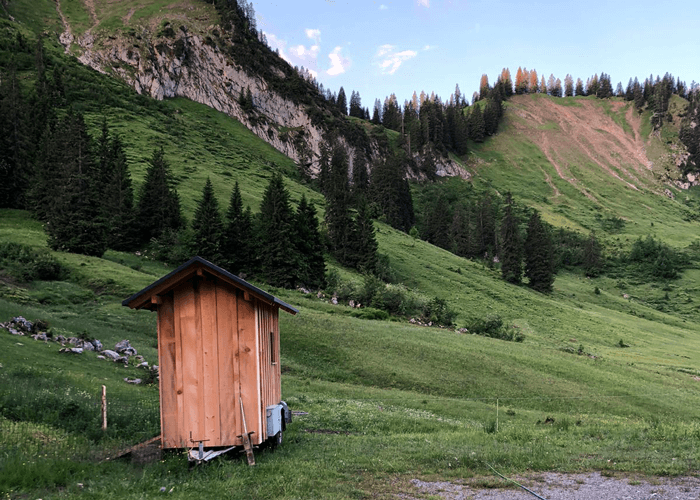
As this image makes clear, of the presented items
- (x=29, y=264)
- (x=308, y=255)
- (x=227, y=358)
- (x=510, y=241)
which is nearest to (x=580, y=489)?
(x=227, y=358)

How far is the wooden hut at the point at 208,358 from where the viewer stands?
42.9ft

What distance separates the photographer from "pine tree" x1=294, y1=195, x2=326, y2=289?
6009 cm

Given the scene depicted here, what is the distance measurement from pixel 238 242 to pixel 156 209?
38.4 ft

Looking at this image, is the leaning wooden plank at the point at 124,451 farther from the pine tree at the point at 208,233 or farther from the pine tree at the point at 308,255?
the pine tree at the point at 308,255

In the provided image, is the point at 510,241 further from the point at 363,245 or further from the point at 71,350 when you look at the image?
the point at 71,350

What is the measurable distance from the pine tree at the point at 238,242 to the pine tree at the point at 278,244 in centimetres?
151

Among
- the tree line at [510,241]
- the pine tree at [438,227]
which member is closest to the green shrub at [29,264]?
the tree line at [510,241]

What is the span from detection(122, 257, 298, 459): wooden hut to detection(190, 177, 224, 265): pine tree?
4328 cm

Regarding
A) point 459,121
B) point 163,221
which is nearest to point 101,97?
point 163,221

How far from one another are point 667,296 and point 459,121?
11244 centimetres

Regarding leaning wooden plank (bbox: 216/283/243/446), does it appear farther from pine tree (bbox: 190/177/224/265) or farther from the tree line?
the tree line

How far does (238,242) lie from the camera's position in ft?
197

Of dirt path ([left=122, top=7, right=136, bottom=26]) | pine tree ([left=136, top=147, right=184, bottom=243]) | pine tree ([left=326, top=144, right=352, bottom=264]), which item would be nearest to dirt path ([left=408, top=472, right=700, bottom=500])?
pine tree ([left=136, top=147, right=184, bottom=243])

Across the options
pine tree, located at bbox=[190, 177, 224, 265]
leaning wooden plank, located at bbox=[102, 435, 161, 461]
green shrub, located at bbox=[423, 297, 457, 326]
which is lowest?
green shrub, located at bbox=[423, 297, 457, 326]
